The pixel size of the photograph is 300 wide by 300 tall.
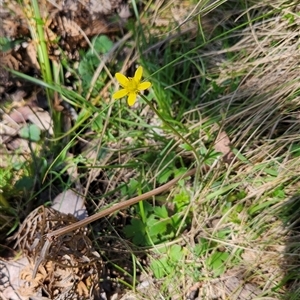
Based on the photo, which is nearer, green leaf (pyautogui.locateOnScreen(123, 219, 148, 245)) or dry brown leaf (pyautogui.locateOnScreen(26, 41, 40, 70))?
green leaf (pyautogui.locateOnScreen(123, 219, 148, 245))

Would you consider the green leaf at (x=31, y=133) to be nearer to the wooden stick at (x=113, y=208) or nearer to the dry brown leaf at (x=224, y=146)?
the wooden stick at (x=113, y=208)

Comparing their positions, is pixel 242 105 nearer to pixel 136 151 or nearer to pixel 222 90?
pixel 222 90

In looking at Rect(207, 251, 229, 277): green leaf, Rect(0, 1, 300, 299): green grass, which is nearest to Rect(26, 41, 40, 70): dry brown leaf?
Rect(0, 1, 300, 299): green grass

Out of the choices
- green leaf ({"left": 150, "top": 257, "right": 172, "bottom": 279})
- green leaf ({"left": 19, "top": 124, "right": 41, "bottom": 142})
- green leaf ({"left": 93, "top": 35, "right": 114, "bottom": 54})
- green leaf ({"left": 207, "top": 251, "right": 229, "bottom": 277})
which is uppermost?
green leaf ({"left": 93, "top": 35, "right": 114, "bottom": 54})

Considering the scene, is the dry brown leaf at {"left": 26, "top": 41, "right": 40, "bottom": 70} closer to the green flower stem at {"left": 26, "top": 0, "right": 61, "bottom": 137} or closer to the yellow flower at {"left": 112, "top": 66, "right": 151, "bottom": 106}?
the green flower stem at {"left": 26, "top": 0, "right": 61, "bottom": 137}

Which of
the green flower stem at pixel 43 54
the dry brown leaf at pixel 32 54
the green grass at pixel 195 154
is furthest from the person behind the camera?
the dry brown leaf at pixel 32 54

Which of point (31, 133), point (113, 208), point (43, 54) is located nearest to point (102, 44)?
point (43, 54)

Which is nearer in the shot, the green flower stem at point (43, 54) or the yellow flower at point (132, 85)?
the yellow flower at point (132, 85)

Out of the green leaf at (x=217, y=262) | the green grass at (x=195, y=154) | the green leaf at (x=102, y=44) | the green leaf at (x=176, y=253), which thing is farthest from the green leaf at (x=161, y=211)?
the green leaf at (x=102, y=44)
